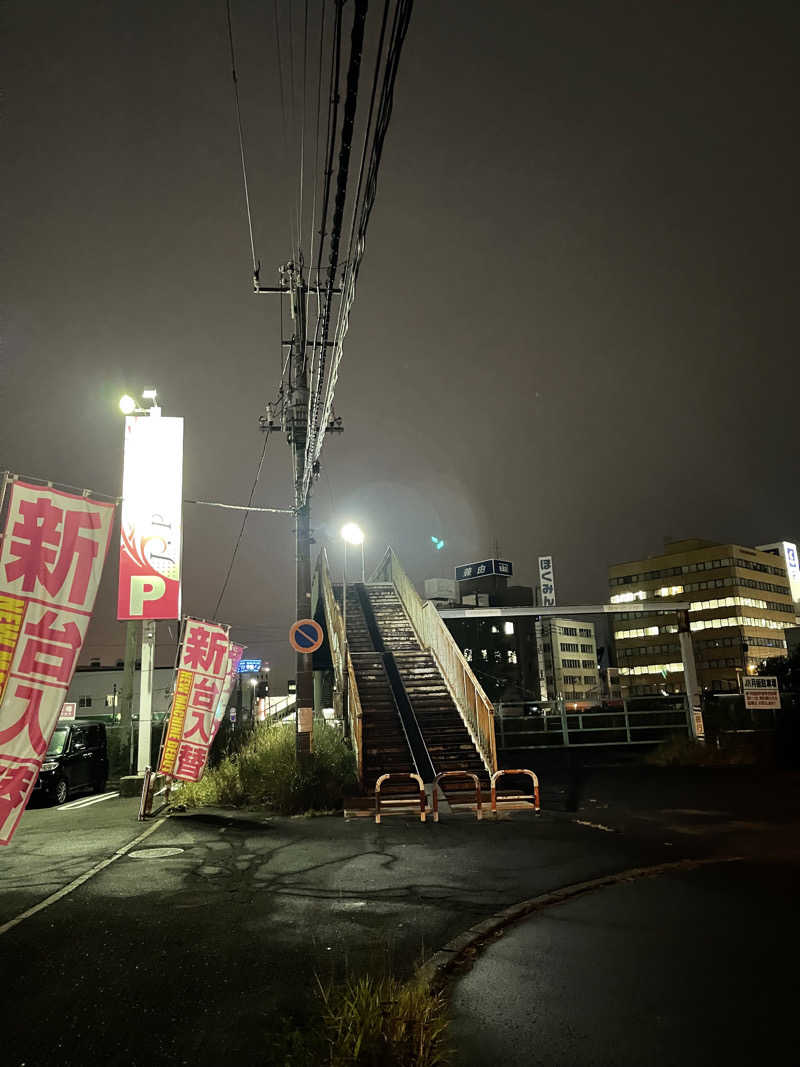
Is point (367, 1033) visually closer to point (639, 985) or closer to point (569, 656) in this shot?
point (639, 985)

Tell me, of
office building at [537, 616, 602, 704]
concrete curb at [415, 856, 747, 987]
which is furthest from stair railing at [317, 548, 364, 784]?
office building at [537, 616, 602, 704]

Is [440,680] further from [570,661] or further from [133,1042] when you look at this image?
[570,661]

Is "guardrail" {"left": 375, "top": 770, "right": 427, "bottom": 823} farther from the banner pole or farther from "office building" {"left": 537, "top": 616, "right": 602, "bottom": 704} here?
"office building" {"left": 537, "top": 616, "right": 602, "bottom": 704}

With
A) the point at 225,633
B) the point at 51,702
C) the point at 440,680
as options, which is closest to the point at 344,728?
the point at 440,680

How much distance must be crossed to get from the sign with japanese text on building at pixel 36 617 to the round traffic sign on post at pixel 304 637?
6.75m

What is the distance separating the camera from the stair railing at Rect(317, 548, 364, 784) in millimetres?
14289

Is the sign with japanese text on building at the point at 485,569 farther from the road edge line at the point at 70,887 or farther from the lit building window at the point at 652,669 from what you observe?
the road edge line at the point at 70,887

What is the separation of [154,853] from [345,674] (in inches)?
373

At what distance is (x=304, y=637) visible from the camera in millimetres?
13930

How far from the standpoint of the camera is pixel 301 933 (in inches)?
244

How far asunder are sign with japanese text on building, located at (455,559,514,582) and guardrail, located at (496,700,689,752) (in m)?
71.7

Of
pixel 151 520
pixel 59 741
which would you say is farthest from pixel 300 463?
pixel 59 741

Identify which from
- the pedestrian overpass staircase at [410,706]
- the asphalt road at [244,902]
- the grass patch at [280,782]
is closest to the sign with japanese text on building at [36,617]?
the asphalt road at [244,902]

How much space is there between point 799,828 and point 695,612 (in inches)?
4000
